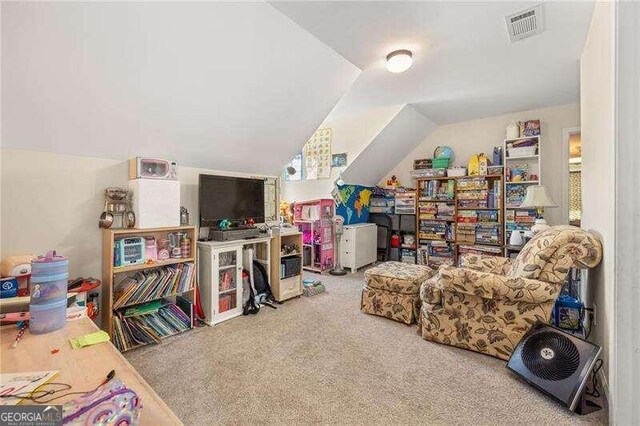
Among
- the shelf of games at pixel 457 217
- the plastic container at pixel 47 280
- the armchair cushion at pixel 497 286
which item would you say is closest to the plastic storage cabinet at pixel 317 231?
the shelf of games at pixel 457 217

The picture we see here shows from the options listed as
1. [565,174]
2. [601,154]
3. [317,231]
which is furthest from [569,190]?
[317,231]

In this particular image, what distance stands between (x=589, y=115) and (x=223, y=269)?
11.3 ft

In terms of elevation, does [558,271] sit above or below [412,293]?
above

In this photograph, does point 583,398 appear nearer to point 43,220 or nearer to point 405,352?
point 405,352

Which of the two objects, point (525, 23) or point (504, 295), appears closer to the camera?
point (504, 295)

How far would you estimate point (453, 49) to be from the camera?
2.50 meters

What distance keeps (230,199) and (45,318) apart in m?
2.01

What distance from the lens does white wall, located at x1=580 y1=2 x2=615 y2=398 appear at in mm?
1472

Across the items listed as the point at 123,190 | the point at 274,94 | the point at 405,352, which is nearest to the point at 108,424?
the point at 405,352

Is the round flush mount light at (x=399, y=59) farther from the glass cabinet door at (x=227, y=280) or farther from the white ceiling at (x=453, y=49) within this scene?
the glass cabinet door at (x=227, y=280)

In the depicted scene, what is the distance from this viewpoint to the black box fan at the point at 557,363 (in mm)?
1547

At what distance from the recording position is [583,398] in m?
1.55

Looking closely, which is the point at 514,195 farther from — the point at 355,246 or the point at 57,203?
the point at 57,203
